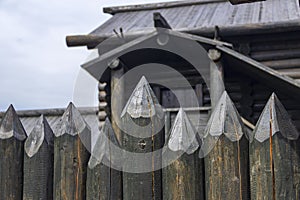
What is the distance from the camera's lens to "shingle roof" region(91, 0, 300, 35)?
9.51 m

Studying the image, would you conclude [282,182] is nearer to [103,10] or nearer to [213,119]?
[213,119]

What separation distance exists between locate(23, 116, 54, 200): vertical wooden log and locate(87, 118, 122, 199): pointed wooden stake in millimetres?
200

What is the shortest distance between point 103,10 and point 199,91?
4733mm

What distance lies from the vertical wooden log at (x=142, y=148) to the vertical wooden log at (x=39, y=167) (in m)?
0.34

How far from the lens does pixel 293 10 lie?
400 inches

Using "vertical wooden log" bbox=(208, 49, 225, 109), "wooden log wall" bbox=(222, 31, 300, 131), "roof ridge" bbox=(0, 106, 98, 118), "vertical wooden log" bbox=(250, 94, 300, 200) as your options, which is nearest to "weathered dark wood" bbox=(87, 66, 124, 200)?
"vertical wooden log" bbox=(250, 94, 300, 200)

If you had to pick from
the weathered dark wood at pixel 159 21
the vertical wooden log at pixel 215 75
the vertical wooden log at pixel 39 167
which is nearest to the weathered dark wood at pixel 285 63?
the vertical wooden log at pixel 215 75

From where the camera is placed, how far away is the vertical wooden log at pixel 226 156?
6.36ft

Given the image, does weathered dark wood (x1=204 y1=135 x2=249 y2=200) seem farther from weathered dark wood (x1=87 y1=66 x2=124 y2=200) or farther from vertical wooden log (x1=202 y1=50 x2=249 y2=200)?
weathered dark wood (x1=87 y1=66 x2=124 y2=200)

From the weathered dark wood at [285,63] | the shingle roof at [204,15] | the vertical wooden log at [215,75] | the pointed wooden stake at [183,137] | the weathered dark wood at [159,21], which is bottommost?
the pointed wooden stake at [183,137]

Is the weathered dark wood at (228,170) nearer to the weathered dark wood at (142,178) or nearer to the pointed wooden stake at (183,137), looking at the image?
the pointed wooden stake at (183,137)

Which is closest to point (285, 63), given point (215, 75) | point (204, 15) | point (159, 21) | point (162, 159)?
point (215, 75)

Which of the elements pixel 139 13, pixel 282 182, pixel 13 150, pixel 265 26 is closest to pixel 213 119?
pixel 282 182

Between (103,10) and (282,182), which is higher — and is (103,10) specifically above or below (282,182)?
above
